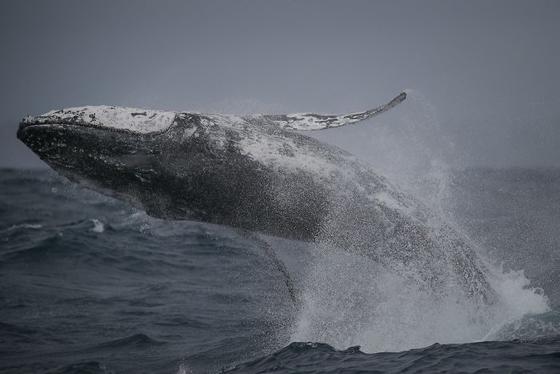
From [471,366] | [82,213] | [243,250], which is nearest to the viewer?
[471,366]

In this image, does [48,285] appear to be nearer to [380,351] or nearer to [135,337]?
[135,337]

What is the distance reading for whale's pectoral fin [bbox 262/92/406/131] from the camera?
8961 mm

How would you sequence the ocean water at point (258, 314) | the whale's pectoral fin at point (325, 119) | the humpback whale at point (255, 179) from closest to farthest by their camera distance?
the ocean water at point (258, 314), the humpback whale at point (255, 179), the whale's pectoral fin at point (325, 119)

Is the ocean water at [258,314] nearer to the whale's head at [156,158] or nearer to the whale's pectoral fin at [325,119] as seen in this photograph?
the whale's head at [156,158]

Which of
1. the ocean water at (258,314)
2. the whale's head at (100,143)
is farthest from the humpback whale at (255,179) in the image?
the ocean water at (258,314)

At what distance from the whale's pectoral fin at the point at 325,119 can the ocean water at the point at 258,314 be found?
2198 millimetres

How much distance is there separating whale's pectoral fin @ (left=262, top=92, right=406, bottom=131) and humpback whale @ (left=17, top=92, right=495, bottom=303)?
0.02 meters

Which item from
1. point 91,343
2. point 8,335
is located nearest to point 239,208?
point 91,343

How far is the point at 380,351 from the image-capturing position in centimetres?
848

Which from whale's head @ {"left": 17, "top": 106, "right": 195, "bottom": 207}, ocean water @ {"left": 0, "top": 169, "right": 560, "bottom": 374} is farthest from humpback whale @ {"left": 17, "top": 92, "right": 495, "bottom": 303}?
ocean water @ {"left": 0, "top": 169, "right": 560, "bottom": 374}

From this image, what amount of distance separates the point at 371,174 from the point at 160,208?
12.4 feet

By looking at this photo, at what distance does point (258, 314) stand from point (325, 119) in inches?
192

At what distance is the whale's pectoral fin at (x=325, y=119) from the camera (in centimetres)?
896

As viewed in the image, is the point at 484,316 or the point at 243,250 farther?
the point at 243,250
